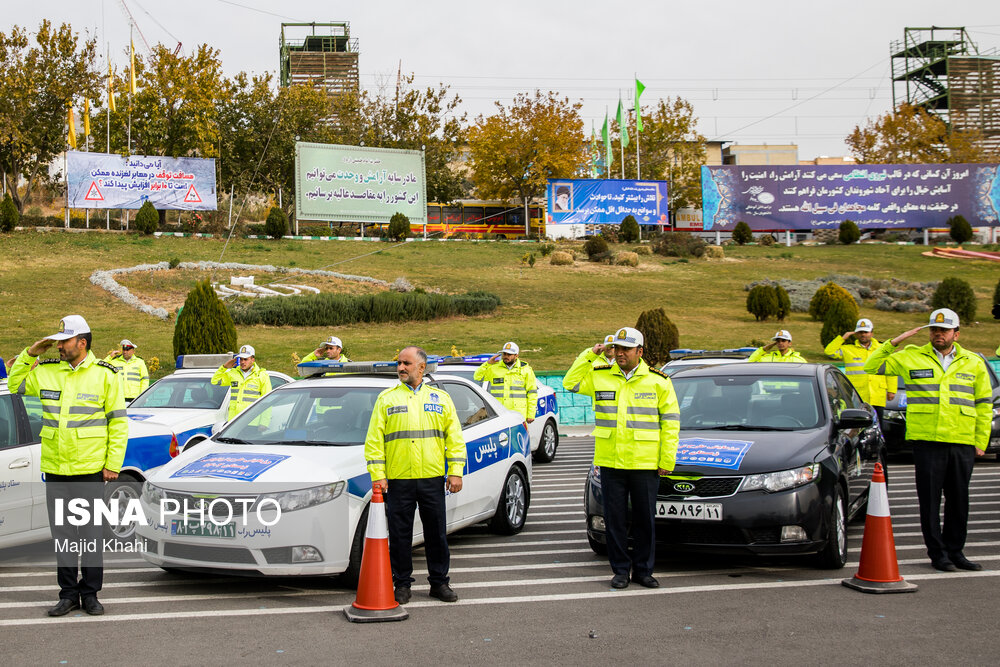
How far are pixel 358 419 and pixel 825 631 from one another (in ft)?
12.4

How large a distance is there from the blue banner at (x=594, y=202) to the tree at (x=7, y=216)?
2850 cm

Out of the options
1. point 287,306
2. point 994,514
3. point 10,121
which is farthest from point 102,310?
point 994,514

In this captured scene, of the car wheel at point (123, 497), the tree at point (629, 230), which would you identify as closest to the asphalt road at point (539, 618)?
the car wheel at point (123, 497)

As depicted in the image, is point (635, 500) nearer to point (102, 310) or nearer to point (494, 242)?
point (102, 310)

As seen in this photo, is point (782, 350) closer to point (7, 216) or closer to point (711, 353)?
point (711, 353)

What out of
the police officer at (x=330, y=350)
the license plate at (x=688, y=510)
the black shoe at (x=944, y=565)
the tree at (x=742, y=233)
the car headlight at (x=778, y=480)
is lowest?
the black shoe at (x=944, y=565)

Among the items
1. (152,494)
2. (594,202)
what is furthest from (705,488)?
(594,202)

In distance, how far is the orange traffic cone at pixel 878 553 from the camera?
643 centimetres

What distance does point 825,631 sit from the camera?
18.1 feet

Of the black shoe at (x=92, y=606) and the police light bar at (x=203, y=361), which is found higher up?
the police light bar at (x=203, y=361)

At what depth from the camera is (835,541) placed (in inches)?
273

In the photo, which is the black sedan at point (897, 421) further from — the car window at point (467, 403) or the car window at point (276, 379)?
the car window at point (276, 379)

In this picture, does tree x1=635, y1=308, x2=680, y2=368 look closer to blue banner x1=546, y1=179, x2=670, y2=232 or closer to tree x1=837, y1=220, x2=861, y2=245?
blue banner x1=546, y1=179, x2=670, y2=232

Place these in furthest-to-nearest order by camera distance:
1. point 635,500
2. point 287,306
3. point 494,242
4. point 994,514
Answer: point 494,242, point 287,306, point 994,514, point 635,500
